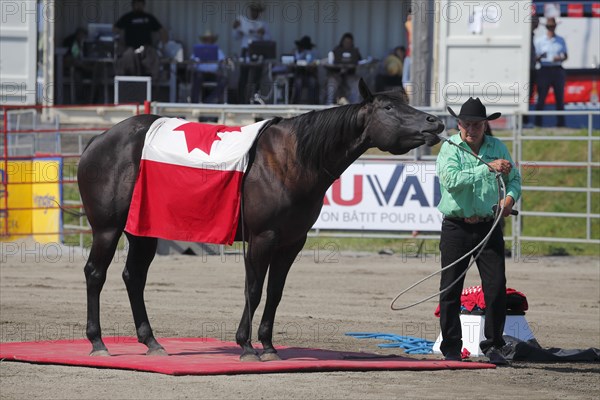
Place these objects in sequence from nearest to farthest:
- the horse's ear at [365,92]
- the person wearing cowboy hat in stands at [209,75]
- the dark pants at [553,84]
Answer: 1. the horse's ear at [365,92]
2. the dark pants at [553,84]
3. the person wearing cowboy hat in stands at [209,75]

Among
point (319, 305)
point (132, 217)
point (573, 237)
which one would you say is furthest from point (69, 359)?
point (573, 237)

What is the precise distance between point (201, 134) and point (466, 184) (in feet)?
6.51

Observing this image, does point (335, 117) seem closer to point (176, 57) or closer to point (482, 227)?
point (482, 227)

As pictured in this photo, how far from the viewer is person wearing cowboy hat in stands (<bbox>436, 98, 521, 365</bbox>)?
8.54 metres

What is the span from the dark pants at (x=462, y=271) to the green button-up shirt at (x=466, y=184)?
0.45ft

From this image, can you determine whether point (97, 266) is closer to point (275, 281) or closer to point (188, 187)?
point (188, 187)

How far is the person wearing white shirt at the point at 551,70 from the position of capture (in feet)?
64.2

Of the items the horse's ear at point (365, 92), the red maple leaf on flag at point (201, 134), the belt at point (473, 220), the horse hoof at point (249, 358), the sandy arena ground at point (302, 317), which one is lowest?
the sandy arena ground at point (302, 317)

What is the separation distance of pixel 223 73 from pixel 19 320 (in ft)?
36.4

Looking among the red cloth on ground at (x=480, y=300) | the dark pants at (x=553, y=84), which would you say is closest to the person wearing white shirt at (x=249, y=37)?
the dark pants at (x=553, y=84)

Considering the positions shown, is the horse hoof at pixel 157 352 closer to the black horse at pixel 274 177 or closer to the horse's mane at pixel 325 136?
the black horse at pixel 274 177

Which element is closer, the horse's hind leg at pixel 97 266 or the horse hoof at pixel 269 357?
the horse hoof at pixel 269 357

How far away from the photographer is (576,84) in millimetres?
21078

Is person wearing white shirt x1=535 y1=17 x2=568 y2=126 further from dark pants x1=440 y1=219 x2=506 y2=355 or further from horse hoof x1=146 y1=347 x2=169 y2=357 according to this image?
horse hoof x1=146 y1=347 x2=169 y2=357
